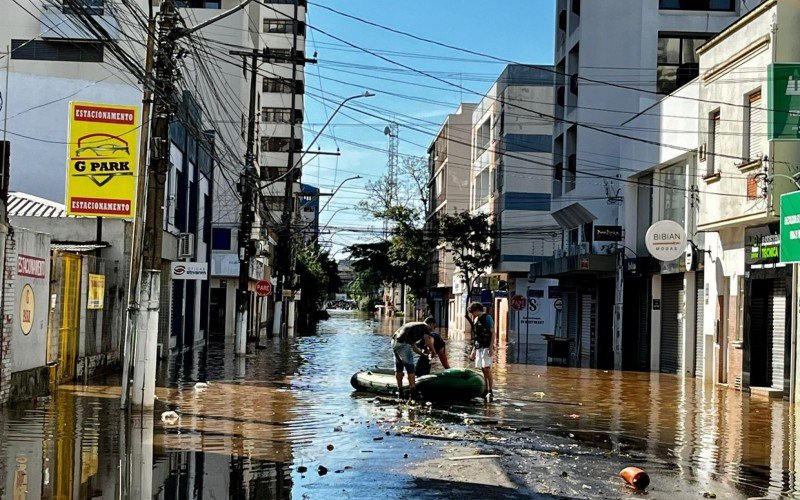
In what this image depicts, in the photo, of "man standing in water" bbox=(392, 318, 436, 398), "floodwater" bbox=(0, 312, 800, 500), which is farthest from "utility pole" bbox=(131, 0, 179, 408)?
"man standing in water" bbox=(392, 318, 436, 398)

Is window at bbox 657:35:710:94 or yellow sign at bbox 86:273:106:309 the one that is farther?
window at bbox 657:35:710:94

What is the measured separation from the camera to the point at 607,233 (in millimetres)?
37250

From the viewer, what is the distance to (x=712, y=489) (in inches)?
432

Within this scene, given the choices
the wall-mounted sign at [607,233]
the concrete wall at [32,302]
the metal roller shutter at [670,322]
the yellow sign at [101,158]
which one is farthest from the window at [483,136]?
the concrete wall at [32,302]

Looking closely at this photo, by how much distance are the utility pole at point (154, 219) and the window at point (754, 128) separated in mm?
13855

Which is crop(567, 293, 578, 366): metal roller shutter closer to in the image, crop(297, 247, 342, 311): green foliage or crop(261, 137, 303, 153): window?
crop(297, 247, 342, 311): green foliage

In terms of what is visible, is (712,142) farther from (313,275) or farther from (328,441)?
(313,275)

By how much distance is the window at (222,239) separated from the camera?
5003cm

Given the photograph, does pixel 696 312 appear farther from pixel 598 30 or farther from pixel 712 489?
pixel 712 489

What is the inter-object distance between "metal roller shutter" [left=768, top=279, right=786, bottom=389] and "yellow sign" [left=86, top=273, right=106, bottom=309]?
51.8ft

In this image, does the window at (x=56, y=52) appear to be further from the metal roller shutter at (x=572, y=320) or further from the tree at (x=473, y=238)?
the tree at (x=473, y=238)

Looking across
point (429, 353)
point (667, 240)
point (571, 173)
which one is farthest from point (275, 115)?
point (429, 353)

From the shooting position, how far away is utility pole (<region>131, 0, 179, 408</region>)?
1658cm

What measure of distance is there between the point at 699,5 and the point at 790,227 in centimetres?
2329
